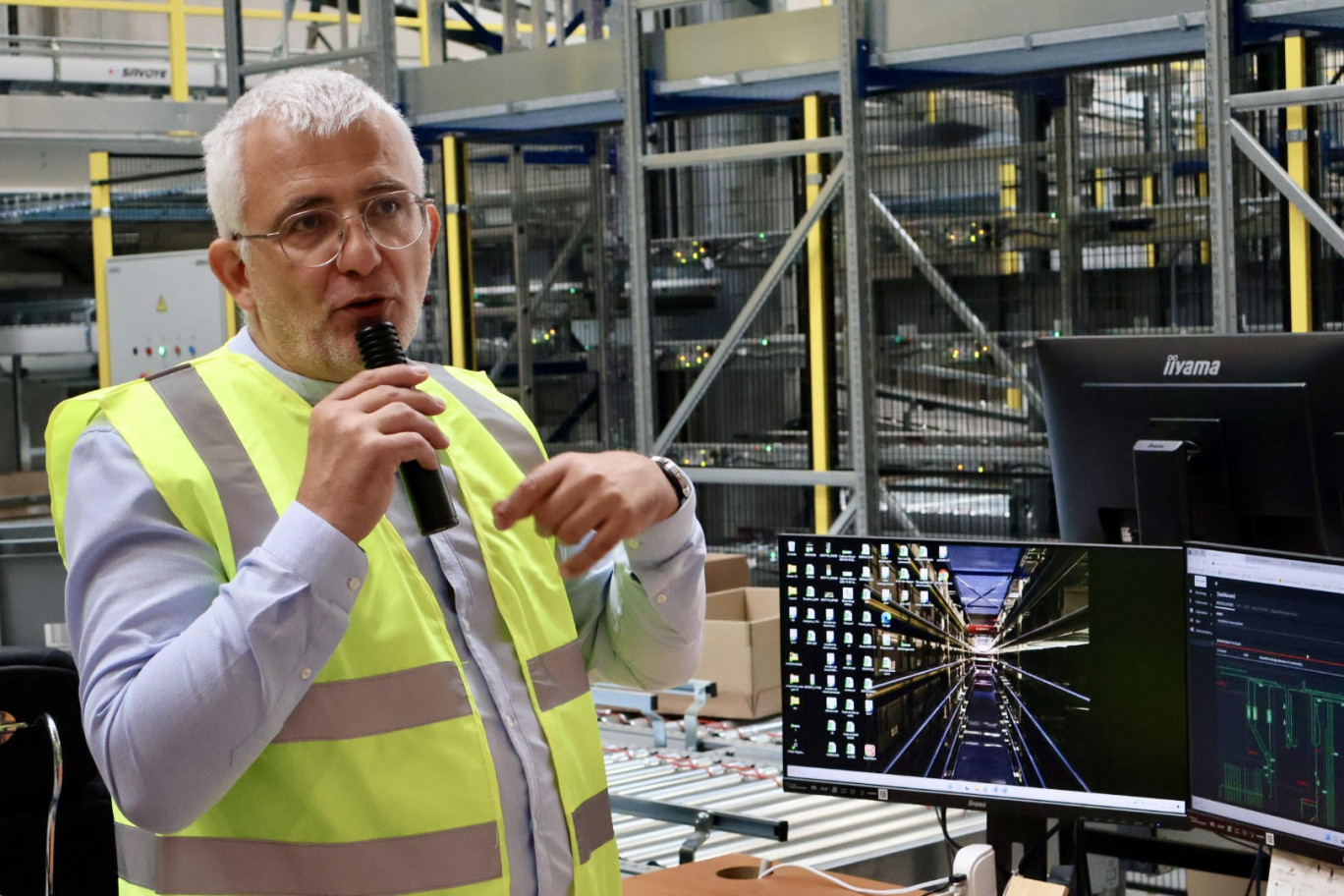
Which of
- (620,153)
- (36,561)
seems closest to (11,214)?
(36,561)

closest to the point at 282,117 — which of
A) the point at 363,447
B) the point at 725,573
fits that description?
the point at 363,447

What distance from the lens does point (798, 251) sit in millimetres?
5281

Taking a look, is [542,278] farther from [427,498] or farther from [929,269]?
[427,498]

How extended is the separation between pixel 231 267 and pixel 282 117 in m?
0.15

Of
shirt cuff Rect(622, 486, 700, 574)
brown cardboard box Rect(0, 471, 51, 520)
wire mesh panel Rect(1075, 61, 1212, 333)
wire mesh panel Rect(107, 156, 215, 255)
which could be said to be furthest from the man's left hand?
brown cardboard box Rect(0, 471, 51, 520)

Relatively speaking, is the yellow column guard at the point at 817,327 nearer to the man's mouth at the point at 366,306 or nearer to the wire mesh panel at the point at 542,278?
the wire mesh panel at the point at 542,278

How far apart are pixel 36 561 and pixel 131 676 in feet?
18.3

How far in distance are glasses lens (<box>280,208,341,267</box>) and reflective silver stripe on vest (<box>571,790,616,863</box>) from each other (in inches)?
22.8

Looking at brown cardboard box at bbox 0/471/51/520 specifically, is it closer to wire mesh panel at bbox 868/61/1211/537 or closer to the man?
wire mesh panel at bbox 868/61/1211/537

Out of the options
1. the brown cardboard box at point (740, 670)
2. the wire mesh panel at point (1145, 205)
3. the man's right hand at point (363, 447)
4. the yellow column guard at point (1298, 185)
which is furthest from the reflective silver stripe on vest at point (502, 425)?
the wire mesh panel at point (1145, 205)

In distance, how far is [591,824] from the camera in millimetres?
1477

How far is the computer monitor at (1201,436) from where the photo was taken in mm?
2078

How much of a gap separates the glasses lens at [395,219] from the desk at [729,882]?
1.14 meters

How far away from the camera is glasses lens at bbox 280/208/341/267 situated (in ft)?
4.41
